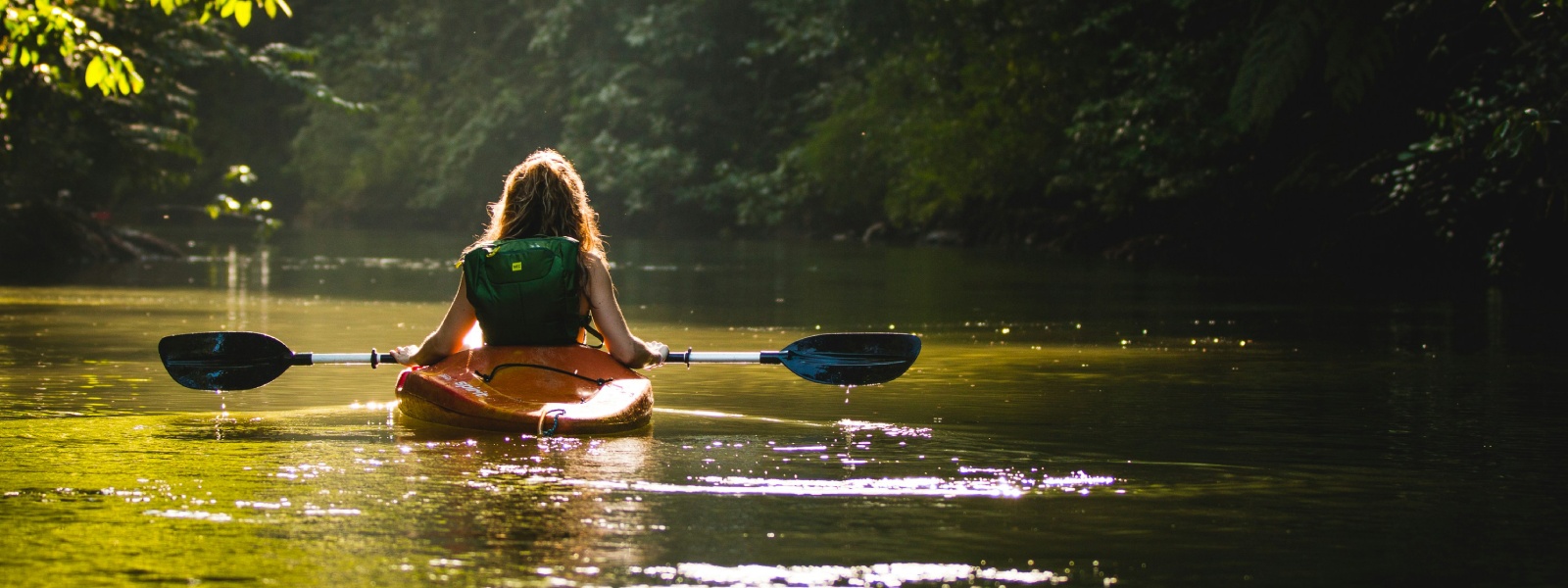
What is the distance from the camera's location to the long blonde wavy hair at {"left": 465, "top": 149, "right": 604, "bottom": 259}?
8.32 metres

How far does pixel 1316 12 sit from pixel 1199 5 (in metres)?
7.28

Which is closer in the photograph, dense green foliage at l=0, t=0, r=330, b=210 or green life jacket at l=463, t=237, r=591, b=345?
green life jacket at l=463, t=237, r=591, b=345

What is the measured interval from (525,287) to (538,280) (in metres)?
0.06

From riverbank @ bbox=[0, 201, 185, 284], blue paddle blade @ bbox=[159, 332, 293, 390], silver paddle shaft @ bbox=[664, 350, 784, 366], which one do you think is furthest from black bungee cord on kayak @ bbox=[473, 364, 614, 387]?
riverbank @ bbox=[0, 201, 185, 284]

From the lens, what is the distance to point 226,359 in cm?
898

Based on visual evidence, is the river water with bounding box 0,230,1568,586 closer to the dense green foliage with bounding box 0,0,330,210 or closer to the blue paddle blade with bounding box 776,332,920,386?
the blue paddle blade with bounding box 776,332,920,386

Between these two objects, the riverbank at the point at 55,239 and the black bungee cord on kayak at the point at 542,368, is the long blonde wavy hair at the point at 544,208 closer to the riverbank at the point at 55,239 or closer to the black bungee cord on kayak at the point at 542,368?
the black bungee cord on kayak at the point at 542,368

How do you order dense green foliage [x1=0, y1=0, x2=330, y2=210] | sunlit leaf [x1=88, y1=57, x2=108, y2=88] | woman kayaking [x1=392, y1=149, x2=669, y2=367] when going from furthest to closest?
dense green foliage [x1=0, y1=0, x2=330, y2=210]
sunlit leaf [x1=88, y1=57, x2=108, y2=88]
woman kayaking [x1=392, y1=149, x2=669, y2=367]

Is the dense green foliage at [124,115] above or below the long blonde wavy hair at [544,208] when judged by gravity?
above

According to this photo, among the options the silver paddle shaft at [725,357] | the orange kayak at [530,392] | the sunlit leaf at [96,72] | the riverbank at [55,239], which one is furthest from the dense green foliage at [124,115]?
the orange kayak at [530,392]

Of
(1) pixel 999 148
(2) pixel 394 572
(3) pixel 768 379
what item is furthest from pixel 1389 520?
(1) pixel 999 148

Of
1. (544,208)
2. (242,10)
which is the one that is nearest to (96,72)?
(242,10)

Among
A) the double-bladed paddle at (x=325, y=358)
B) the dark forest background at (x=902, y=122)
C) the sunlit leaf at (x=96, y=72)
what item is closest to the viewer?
the double-bladed paddle at (x=325, y=358)

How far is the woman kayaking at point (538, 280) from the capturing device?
8234 mm
